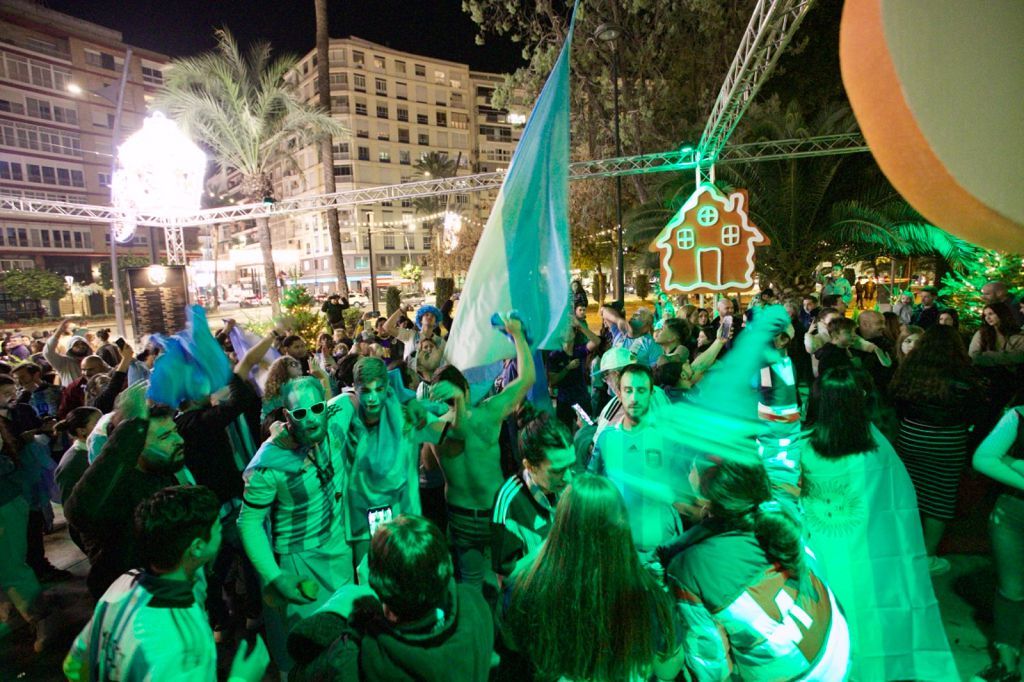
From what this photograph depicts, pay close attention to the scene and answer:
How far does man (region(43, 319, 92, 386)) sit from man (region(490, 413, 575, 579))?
7428 millimetres

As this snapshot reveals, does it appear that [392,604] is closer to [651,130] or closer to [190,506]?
[190,506]

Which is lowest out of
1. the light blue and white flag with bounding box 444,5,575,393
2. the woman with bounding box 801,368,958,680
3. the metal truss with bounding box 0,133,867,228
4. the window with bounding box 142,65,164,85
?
the woman with bounding box 801,368,958,680

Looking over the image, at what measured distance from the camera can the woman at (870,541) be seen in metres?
2.81

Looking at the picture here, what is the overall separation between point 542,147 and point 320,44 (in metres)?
20.3

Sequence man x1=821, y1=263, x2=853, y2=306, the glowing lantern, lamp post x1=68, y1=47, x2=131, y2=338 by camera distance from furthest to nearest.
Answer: lamp post x1=68, y1=47, x2=131, y2=338
the glowing lantern
man x1=821, y1=263, x2=853, y2=306

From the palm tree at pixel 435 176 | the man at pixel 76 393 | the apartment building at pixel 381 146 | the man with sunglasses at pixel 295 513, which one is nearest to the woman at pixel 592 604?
the man with sunglasses at pixel 295 513

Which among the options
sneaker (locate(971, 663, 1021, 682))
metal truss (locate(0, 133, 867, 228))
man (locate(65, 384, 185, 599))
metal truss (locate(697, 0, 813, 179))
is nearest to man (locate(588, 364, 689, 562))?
sneaker (locate(971, 663, 1021, 682))

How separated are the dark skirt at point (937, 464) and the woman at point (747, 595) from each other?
2.41 meters

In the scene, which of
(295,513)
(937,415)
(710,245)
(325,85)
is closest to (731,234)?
(710,245)

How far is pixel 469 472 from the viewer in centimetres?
337

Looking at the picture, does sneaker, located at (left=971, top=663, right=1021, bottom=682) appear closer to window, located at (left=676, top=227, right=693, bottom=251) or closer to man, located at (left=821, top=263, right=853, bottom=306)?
window, located at (left=676, top=227, right=693, bottom=251)

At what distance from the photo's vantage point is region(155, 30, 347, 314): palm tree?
18.2m

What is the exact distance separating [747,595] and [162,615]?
1.94 metres

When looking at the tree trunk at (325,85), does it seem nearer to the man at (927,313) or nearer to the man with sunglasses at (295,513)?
the man at (927,313)
